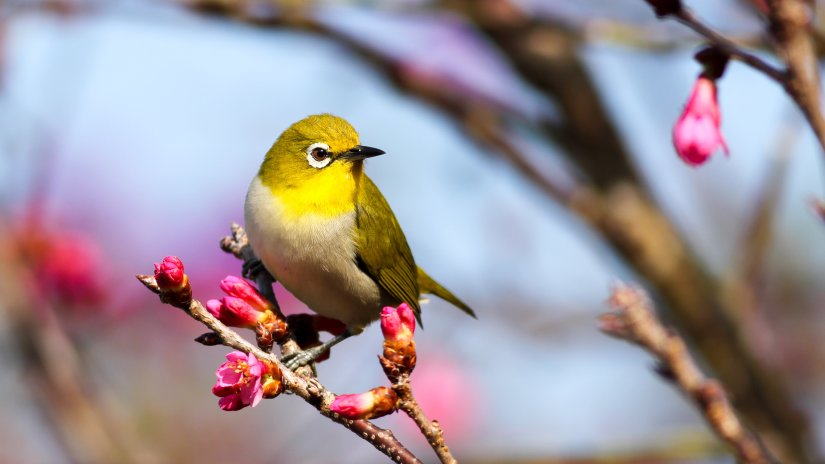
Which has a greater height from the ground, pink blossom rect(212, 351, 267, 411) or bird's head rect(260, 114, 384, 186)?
bird's head rect(260, 114, 384, 186)

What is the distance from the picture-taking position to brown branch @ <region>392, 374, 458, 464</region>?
2.10m

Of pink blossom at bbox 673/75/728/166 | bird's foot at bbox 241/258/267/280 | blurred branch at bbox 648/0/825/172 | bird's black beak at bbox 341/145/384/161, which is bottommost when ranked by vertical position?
blurred branch at bbox 648/0/825/172

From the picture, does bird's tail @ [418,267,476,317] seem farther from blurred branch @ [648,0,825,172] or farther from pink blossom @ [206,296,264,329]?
blurred branch @ [648,0,825,172]

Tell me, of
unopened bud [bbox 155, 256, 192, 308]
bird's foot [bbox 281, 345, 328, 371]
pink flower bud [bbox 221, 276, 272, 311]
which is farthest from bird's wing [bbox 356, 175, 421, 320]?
unopened bud [bbox 155, 256, 192, 308]

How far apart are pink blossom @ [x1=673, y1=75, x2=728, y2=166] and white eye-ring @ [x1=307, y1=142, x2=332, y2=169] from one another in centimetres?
140

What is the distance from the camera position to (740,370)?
4.63 meters

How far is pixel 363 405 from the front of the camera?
7.48ft

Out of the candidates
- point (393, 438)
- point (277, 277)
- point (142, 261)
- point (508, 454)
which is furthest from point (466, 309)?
point (142, 261)

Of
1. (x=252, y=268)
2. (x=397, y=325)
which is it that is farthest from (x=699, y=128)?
(x=252, y=268)

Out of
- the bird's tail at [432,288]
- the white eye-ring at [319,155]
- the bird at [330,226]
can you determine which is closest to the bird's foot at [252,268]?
the bird at [330,226]

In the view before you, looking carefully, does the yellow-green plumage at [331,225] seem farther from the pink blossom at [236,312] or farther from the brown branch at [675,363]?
the brown branch at [675,363]

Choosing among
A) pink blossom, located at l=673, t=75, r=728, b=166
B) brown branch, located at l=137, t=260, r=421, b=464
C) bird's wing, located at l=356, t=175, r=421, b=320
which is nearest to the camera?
brown branch, located at l=137, t=260, r=421, b=464

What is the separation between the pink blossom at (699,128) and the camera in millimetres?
2588

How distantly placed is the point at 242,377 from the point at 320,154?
143 cm
